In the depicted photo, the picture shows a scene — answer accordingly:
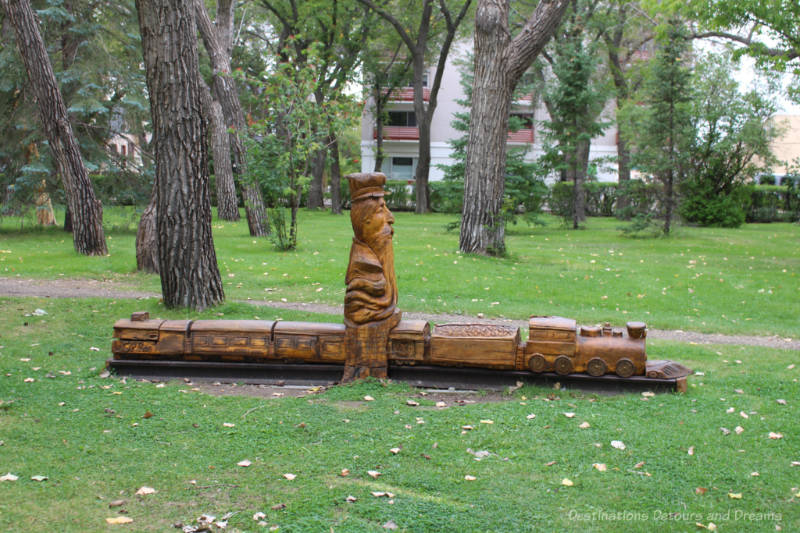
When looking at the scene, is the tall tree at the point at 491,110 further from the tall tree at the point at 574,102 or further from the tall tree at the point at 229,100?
the tall tree at the point at 574,102

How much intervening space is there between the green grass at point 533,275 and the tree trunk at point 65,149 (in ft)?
2.06

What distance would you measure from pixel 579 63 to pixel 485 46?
1060 cm

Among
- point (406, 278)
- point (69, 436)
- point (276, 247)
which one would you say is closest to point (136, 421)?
point (69, 436)

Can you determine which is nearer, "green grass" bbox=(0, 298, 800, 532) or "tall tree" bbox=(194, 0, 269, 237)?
"green grass" bbox=(0, 298, 800, 532)

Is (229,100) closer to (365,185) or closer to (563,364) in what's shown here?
(365,185)

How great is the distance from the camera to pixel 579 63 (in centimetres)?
2366

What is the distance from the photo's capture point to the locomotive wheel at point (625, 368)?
19.4 ft

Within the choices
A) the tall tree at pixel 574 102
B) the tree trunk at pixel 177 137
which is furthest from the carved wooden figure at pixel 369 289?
the tall tree at pixel 574 102

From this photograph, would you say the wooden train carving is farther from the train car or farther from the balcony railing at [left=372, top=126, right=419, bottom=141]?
the balcony railing at [left=372, top=126, right=419, bottom=141]

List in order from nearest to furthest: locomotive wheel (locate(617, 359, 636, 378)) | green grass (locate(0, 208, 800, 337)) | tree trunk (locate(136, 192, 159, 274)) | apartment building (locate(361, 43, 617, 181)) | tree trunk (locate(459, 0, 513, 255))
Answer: locomotive wheel (locate(617, 359, 636, 378)), green grass (locate(0, 208, 800, 337)), tree trunk (locate(136, 192, 159, 274)), tree trunk (locate(459, 0, 513, 255)), apartment building (locate(361, 43, 617, 181))

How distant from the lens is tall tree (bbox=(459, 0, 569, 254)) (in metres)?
14.0

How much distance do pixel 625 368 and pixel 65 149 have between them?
12.7m

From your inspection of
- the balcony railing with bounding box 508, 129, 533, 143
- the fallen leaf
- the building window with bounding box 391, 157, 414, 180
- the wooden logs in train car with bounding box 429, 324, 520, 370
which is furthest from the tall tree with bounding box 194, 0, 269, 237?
the balcony railing with bounding box 508, 129, 533, 143

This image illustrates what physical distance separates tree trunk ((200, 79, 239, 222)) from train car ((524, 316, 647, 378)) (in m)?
18.7
